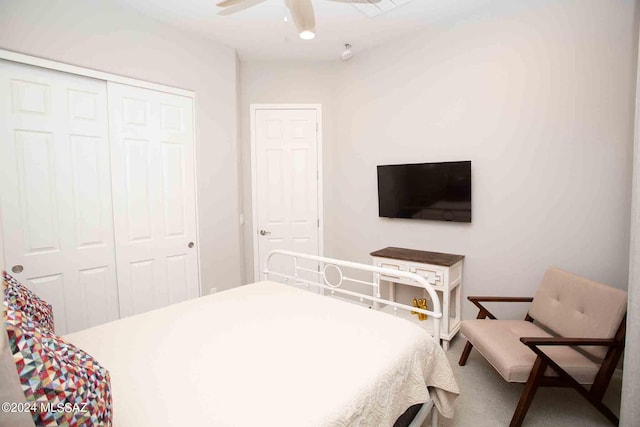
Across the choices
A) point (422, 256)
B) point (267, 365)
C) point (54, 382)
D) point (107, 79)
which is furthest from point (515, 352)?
point (107, 79)

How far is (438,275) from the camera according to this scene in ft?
8.50

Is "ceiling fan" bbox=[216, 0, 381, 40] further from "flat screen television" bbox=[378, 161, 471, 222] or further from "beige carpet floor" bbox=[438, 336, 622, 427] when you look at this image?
"beige carpet floor" bbox=[438, 336, 622, 427]

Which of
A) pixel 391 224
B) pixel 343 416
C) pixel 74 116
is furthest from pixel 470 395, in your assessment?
pixel 74 116

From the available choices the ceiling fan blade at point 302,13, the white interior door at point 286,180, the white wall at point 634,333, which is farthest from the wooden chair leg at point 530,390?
the white interior door at point 286,180

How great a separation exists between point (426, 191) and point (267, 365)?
7.42 feet

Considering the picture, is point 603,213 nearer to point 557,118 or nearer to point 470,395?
point 557,118

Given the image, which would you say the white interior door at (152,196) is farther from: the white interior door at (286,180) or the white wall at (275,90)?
the white interior door at (286,180)

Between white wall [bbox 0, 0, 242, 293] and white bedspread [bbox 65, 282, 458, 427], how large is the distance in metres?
1.46

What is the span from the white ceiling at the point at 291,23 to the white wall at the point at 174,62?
0.54 feet

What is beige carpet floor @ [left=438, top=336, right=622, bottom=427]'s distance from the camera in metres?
1.78

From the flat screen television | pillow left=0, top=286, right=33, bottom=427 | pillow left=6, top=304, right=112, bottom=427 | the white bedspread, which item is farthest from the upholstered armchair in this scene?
pillow left=0, top=286, right=33, bottom=427

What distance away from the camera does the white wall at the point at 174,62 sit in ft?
6.95

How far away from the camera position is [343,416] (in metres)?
1.01

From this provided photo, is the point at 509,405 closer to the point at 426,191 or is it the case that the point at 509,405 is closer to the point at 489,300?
the point at 489,300
